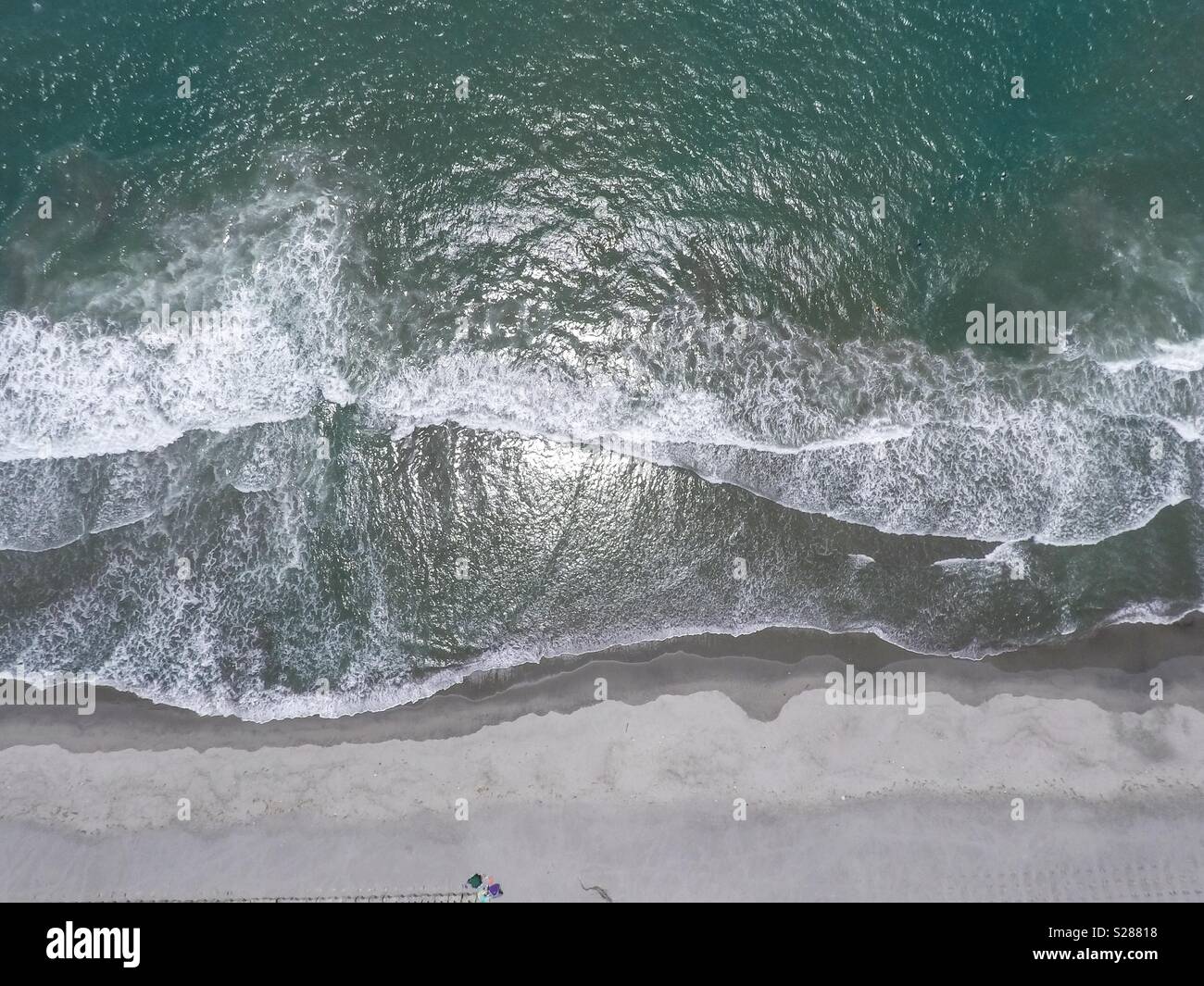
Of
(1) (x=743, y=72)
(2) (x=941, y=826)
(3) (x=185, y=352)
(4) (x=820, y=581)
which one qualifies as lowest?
(2) (x=941, y=826)

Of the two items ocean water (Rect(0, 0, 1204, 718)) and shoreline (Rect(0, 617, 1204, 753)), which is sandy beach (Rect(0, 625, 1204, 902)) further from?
ocean water (Rect(0, 0, 1204, 718))

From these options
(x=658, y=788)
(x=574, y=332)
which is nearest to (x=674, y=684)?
(x=658, y=788)

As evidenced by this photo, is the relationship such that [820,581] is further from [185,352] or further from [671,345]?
[185,352]

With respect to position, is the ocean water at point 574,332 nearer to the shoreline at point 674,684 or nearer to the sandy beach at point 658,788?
the shoreline at point 674,684

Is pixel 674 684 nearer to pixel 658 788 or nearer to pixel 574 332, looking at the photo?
pixel 658 788

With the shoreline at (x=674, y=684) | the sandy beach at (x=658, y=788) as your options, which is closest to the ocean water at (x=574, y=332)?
the shoreline at (x=674, y=684)
